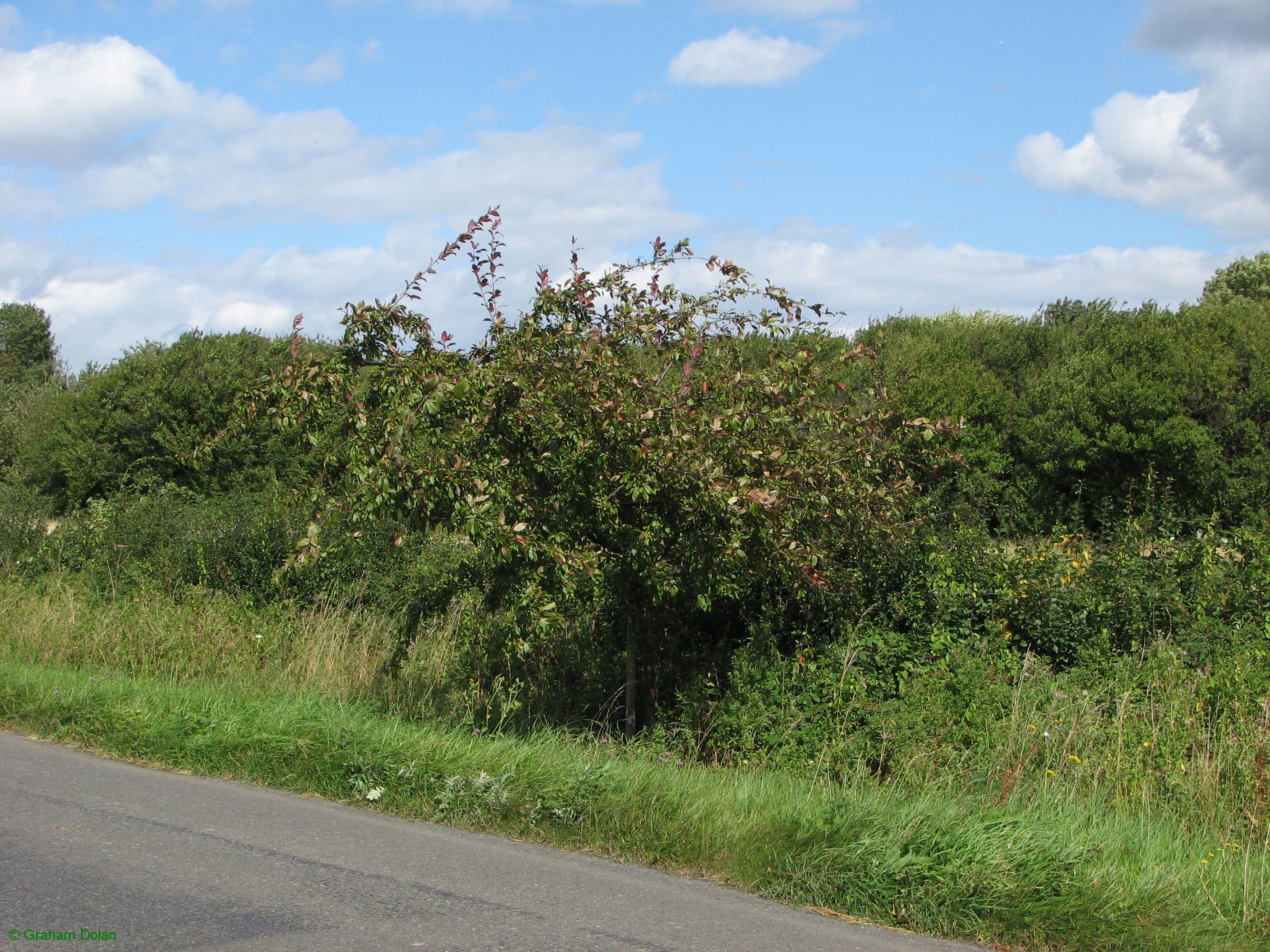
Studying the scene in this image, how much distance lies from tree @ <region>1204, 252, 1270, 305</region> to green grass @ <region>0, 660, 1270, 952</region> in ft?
134

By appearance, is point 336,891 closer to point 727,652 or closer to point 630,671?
point 630,671

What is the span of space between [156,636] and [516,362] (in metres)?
6.17

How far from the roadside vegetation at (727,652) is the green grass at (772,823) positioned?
0.02 meters

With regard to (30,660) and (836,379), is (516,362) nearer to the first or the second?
(836,379)

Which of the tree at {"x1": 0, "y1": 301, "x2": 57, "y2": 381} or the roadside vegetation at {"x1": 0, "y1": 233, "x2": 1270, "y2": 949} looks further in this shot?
the tree at {"x1": 0, "y1": 301, "x2": 57, "y2": 381}

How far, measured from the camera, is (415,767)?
20.1 ft

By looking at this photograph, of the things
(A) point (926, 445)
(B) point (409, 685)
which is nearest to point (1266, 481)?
(A) point (926, 445)

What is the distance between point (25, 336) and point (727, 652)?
69256 mm

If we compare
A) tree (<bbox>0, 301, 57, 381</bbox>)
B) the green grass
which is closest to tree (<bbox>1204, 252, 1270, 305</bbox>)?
the green grass

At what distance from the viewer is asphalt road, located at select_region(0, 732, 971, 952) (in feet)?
13.5

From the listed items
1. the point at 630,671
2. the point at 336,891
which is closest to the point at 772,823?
the point at 336,891

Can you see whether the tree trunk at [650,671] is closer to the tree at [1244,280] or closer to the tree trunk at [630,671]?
the tree trunk at [630,671]

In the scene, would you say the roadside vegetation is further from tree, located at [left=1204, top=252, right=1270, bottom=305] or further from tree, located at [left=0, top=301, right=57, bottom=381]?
tree, located at [left=0, top=301, right=57, bottom=381]

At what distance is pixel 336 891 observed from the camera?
181 inches
